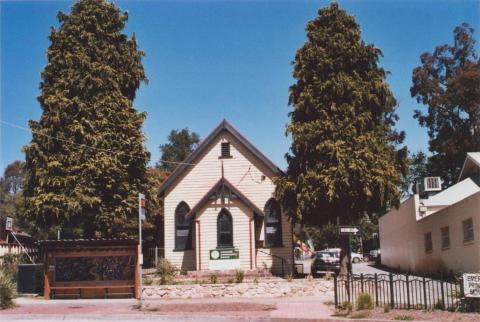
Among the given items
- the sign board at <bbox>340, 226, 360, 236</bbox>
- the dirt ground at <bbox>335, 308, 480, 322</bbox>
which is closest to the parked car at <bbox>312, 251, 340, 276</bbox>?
the sign board at <bbox>340, 226, 360, 236</bbox>

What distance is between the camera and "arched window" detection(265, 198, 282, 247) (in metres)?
29.1

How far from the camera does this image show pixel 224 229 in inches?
1115

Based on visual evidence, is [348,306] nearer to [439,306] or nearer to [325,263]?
[439,306]

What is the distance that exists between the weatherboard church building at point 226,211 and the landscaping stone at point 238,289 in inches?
212

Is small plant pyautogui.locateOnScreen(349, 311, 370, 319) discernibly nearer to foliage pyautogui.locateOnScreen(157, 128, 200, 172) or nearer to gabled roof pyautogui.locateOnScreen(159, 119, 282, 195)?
gabled roof pyautogui.locateOnScreen(159, 119, 282, 195)

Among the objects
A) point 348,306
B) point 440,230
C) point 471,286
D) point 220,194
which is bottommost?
point 348,306

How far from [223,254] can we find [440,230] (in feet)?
37.1

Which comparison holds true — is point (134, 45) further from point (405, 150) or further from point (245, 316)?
point (245, 316)

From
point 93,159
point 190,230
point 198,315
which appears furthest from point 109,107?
point 198,315

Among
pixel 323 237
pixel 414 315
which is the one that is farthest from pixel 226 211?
pixel 323 237

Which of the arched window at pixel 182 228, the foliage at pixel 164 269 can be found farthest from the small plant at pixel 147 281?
the arched window at pixel 182 228

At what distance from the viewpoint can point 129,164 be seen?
32.3 metres

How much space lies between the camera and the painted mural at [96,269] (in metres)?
22.3

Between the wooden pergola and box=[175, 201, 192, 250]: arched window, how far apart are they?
7243 mm
